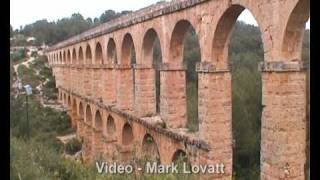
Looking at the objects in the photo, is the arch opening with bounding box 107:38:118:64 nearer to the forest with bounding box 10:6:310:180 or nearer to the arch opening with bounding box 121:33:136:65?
the arch opening with bounding box 121:33:136:65

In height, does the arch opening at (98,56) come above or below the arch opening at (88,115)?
above

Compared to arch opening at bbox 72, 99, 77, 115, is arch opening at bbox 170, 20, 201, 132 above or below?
above

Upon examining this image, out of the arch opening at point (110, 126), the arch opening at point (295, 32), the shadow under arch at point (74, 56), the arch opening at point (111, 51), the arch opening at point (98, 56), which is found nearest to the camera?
the arch opening at point (295, 32)

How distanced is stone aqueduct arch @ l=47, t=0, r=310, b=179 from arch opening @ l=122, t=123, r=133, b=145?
0.16 ft

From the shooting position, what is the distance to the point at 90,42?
25.3m

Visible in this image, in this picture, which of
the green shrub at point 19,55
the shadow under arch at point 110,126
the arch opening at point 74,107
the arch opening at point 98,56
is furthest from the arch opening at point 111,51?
the green shrub at point 19,55

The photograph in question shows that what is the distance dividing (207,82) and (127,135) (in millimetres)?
7639

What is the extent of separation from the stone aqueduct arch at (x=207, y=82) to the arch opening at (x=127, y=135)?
5cm

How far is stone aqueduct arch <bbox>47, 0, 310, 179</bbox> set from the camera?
844cm

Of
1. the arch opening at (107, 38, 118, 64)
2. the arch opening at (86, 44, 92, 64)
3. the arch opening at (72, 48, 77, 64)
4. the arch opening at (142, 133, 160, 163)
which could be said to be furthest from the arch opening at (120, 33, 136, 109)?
the arch opening at (72, 48, 77, 64)

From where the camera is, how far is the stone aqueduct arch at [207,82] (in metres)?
8.44

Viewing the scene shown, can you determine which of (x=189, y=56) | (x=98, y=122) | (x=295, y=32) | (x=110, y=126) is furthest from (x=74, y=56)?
(x=295, y=32)

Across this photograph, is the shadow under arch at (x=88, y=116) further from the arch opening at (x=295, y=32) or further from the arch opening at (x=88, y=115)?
the arch opening at (x=295, y=32)
